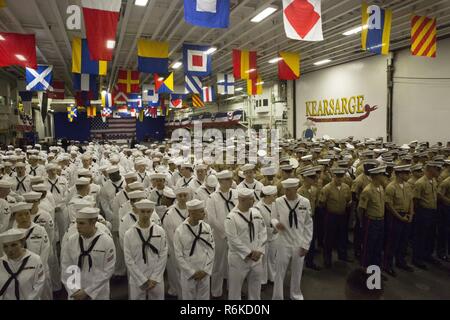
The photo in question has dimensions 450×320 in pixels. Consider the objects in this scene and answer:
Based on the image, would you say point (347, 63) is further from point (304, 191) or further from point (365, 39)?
point (304, 191)

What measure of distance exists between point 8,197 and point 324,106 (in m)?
19.1

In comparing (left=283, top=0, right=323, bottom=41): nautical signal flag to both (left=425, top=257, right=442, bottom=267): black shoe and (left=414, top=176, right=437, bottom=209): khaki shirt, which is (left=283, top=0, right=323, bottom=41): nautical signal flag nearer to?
(left=414, top=176, right=437, bottom=209): khaki shirt

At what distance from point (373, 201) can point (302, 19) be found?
163 inches

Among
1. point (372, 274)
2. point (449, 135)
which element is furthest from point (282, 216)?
point (449, 135)

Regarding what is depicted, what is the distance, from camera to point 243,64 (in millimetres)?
14930

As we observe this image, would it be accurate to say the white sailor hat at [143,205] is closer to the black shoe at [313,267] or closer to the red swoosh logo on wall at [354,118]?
the black shoe at [313,267]

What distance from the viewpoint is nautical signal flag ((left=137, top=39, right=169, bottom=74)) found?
12781mm

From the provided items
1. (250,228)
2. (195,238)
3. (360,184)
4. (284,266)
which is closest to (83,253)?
(195,238)

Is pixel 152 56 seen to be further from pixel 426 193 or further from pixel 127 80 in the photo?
pixel 426 193

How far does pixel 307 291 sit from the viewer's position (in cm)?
562

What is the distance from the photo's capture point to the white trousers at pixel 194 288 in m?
4.37

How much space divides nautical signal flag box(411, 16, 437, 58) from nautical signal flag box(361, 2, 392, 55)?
4.35 feet

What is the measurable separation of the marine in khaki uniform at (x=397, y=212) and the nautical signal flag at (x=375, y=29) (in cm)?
448

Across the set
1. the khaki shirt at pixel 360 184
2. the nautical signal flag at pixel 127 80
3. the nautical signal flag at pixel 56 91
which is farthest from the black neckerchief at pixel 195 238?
the nautical signal flag at pixel 56 91
